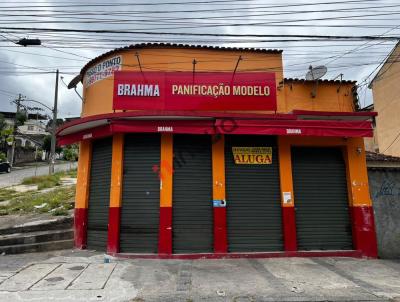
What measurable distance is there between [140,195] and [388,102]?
15.9 m

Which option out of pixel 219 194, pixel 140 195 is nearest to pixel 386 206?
pixel 219 194

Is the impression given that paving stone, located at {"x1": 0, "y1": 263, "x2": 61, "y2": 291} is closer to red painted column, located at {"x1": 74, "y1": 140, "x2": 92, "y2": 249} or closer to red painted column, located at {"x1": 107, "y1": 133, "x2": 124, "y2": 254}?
red painted column, located at {"x1": 107, "y1": 133, "x2": 124, "y2": 254}

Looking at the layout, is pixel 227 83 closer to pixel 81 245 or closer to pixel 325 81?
pixel 325 81

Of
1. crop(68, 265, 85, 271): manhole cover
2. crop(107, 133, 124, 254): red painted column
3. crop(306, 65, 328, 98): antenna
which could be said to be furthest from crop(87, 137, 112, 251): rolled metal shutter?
crop(306, 65, 328, 98): antenna

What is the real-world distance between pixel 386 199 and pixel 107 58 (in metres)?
10.0

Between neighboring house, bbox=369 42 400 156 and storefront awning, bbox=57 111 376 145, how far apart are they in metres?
10.0

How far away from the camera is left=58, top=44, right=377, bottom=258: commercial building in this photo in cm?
936

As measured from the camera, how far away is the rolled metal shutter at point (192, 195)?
9.40 metres

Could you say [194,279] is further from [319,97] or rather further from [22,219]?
[22,219]

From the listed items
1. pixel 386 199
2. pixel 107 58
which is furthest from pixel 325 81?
pixel 107 58

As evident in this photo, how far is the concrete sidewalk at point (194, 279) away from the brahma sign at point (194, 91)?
14.5 ft

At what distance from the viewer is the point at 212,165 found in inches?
386

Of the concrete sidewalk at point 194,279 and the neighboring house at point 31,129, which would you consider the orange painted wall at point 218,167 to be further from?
the neighboring house at point 31,129

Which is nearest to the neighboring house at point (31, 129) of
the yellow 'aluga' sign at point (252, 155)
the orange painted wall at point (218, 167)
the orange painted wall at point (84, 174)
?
the orange painted wall at point (84, 174)
